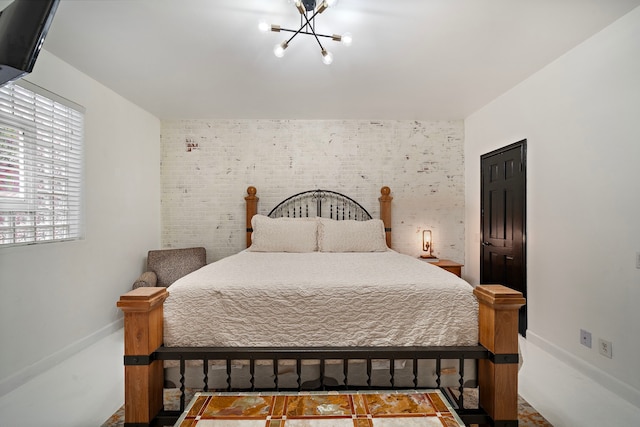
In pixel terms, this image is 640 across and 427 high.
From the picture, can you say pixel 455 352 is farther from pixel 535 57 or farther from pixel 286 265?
pixel 535 57

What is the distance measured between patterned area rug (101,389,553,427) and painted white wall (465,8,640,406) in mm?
706

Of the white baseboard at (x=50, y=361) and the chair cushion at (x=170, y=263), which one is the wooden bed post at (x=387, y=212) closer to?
the chair cushion at (x=170, y=263)

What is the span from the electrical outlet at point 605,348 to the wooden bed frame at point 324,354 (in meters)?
1.31

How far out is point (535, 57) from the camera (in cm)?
262

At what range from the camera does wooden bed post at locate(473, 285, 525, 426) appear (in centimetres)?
145

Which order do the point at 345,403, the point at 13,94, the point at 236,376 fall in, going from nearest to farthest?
the point at 345,403 → the point at 236,376 → the point at 13,94

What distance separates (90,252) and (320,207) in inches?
102

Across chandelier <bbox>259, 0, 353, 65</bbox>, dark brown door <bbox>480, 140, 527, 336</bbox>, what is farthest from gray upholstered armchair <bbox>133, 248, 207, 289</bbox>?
dark brown door <bbox>480, 140, 527, 336</bbox>

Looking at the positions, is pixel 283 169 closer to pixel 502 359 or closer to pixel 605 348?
pixel 502 359

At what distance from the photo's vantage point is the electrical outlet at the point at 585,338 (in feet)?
7.73

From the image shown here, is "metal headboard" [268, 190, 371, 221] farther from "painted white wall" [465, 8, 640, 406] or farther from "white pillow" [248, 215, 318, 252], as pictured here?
"painted white wall" [465, 8, 640, 406]

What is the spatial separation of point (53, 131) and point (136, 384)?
7.58 ft

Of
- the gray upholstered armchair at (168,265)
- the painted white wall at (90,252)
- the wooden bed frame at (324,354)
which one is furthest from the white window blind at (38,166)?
the wooden bed frame at (324,354)

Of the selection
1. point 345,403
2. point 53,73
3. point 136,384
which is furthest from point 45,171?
point 345,403
